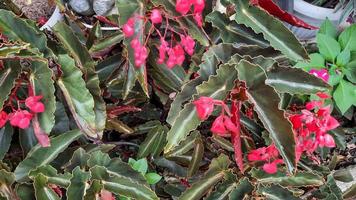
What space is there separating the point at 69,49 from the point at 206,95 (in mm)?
369

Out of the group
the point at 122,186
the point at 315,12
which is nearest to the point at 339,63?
the point at 315,12

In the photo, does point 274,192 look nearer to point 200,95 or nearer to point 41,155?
point 200,95

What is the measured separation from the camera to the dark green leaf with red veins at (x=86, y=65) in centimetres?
126

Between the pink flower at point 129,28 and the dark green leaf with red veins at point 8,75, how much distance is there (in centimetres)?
25

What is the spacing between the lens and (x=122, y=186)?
1.21 m

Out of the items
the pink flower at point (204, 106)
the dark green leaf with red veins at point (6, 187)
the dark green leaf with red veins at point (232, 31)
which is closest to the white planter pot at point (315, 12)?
the dark green leaf with red veins at point (232, 31)

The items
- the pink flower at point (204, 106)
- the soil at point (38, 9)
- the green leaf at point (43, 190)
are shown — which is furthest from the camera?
the soil at point (38, 9)

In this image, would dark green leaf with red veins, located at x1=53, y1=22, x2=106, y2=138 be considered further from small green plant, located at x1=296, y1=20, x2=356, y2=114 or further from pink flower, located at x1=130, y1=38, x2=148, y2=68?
small green plant, located at x1=296, y1=20, x2=356, y2=114

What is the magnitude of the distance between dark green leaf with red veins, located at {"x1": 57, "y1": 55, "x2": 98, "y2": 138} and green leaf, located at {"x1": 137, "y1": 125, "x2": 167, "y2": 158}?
0.89 feet

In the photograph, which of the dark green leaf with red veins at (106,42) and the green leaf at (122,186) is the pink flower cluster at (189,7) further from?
the green leaf at (122,186)

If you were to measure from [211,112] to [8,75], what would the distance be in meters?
0.45

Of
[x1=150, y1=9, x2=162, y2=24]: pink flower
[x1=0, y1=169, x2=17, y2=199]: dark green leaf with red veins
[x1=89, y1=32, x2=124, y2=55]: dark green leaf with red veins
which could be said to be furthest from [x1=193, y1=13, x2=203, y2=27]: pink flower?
[x1=0, y1=169, x2=17, y2=199]: dark green leaf with red veins

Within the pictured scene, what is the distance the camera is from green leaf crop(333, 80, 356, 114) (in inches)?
62.1

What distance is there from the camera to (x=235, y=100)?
117cm
